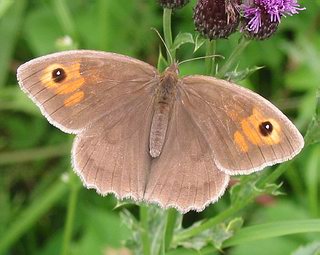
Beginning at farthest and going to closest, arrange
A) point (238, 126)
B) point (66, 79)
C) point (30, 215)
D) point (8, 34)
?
point (8, 34)
point (30, 215)
point (66, 79)
point (238, 126)

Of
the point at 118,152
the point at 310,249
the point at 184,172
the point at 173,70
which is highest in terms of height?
the point at 173,70

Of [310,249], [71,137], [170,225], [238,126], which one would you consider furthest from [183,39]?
[71,137]

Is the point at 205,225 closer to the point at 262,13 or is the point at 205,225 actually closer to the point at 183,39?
the point at 183,39

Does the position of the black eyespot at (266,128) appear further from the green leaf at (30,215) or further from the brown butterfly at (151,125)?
the green leaf at (30,215)

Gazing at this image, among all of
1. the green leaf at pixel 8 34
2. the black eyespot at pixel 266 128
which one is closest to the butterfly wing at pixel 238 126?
the black eyespot at pixel 266 128

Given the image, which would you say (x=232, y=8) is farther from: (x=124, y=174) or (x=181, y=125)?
(x=124, y=174)

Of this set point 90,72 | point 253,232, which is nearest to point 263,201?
point 253,232

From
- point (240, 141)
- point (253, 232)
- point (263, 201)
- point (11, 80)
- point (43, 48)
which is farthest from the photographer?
point (11, 80)
